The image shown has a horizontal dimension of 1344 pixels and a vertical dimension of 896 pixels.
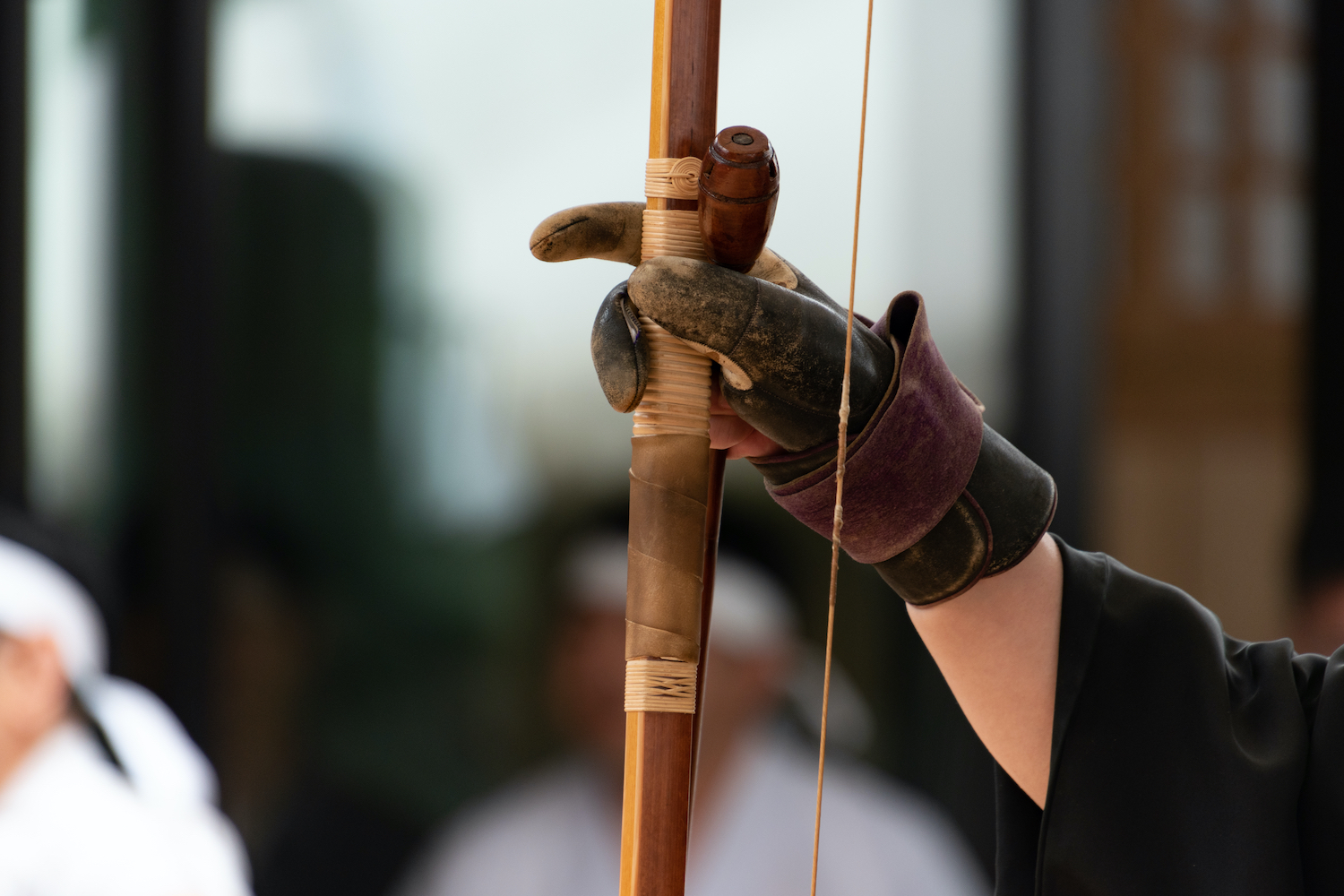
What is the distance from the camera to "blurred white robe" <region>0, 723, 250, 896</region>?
179 centimetres

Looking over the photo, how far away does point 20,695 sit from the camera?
1937mm

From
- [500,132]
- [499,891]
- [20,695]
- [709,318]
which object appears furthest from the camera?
[500,132]

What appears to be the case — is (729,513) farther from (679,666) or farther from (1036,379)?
(679,666)

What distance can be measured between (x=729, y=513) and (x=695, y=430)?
1.87 metres

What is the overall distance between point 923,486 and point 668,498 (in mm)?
140

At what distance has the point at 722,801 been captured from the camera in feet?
7.67

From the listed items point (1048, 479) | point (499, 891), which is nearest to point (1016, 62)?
point (499, 891)

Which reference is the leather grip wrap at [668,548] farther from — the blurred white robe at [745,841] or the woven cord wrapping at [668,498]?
the blurred white robe at [745,841]

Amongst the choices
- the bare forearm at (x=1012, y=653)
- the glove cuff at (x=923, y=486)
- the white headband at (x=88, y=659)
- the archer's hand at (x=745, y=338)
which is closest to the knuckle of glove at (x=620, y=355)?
the archer's hand at (x=745, y=338)

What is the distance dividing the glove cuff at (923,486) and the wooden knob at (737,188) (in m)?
0.11

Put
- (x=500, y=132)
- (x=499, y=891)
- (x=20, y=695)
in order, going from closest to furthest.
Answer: (x=20, y=695) < (x=499, y=891) < (x=500, y=132)

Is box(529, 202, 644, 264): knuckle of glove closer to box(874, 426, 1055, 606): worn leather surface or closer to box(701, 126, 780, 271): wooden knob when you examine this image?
box(701, 126, 780, 271): wooden knob

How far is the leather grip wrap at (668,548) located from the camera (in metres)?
0.64

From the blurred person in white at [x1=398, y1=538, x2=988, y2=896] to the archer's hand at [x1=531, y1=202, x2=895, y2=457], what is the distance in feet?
5.62
